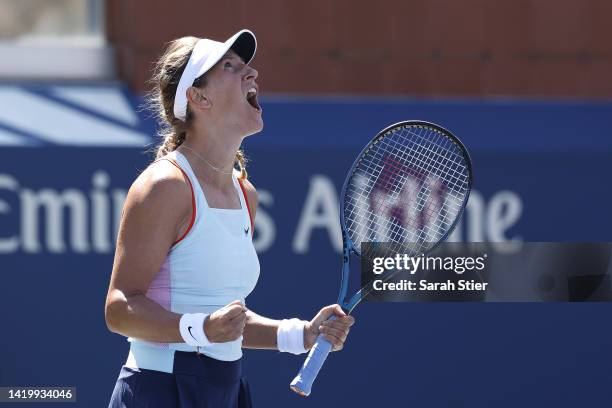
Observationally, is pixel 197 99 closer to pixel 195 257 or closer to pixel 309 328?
pixel 195 257

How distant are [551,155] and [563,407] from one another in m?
1.04

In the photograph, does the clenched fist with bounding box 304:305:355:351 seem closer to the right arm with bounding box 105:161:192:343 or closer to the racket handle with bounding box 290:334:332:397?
the racket handle with bounding box 290:334:332:397

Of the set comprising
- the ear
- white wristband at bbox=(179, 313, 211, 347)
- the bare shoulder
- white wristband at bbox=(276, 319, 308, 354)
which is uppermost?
the ear

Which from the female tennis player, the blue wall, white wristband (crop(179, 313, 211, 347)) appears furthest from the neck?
the blue wall

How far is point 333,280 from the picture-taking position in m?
→ 4.62

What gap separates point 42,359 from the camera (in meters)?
4.51

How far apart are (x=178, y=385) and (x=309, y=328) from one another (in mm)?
355

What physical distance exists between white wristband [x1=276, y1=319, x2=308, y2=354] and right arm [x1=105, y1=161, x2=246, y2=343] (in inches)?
13.6

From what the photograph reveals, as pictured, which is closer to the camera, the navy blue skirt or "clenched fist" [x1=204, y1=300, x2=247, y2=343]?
"clenched fist" [x1=204, y1=300, x2=247, y2=343]

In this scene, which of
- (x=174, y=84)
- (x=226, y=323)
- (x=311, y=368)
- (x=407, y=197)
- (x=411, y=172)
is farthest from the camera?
(x=411, y=172)

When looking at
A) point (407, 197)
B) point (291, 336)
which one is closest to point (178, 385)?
point (291, 336)

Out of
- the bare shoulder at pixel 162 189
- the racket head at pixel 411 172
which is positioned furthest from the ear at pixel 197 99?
the racket head at pixel 411 172

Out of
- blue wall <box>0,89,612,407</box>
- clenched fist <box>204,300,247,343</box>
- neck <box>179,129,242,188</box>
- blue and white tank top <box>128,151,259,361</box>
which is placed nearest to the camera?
clenched fist <box>204,300,247,343</box>

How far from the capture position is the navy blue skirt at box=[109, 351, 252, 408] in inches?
97.4
